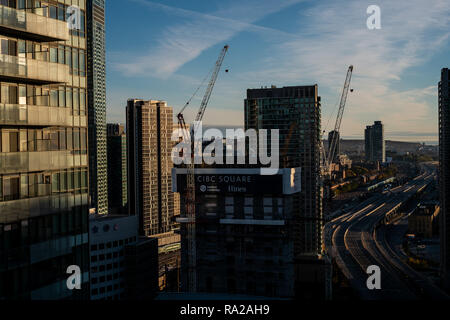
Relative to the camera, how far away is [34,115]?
1133 centimetres

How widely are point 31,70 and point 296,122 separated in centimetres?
7850

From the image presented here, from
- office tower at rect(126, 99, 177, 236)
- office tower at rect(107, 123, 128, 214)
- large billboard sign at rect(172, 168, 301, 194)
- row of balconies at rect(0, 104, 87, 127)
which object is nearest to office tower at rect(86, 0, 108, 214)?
office tower at rect(107, 123, 128, 214)

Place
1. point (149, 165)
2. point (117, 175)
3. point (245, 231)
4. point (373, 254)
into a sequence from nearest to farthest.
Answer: point (245, 231)
point (373, 254)
point (149, 165)
point (117, 175)

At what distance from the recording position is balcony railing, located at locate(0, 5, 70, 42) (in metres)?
10.6

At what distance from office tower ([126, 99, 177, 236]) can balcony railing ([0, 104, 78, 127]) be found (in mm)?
92356

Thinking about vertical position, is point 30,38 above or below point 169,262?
above

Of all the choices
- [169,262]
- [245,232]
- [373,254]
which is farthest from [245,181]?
[373,254]

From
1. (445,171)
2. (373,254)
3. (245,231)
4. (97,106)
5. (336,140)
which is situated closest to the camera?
(245,231)

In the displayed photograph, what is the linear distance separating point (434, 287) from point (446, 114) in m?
27.4

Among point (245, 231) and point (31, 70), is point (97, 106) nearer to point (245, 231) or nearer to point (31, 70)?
point (245, 231)

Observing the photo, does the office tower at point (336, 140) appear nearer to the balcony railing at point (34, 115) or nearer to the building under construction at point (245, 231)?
the building under construction at point (245, 231)

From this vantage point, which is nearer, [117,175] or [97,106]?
[117,175]
